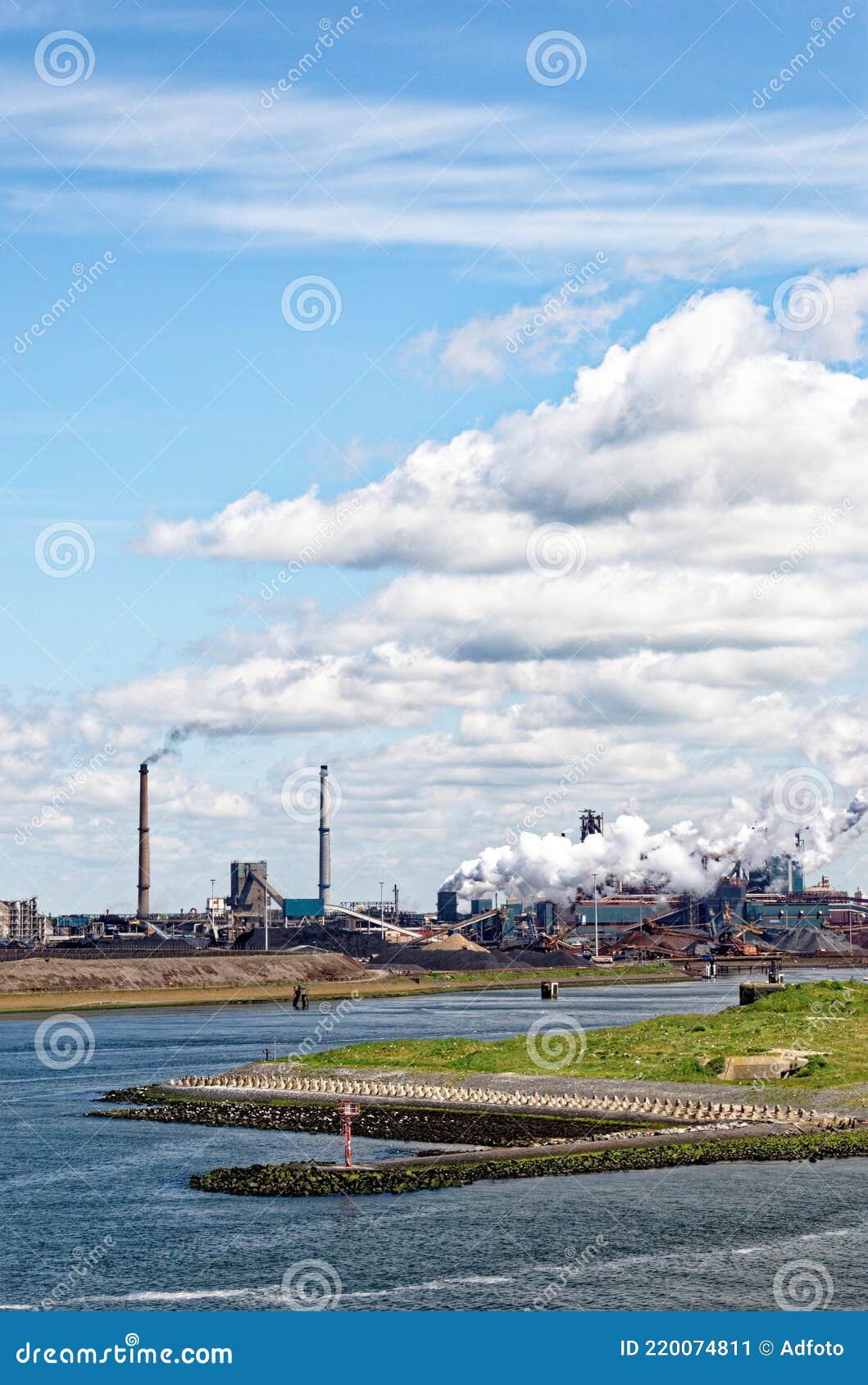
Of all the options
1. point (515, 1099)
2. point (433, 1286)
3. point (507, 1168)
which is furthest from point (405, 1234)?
point (515, 1099)

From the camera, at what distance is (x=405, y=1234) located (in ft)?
160

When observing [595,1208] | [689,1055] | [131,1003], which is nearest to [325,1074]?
[689,1055]

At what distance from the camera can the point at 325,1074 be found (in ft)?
293

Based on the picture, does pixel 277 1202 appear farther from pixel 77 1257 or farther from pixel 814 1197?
pixel 814 1197

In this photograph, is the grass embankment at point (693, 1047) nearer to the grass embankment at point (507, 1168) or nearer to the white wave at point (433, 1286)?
the grass embankment at point (507, 1168)

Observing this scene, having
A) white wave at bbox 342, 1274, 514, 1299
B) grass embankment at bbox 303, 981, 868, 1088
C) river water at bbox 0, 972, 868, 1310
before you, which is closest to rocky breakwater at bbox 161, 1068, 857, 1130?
grass embankment at bbox 303, 981, 868, 1088

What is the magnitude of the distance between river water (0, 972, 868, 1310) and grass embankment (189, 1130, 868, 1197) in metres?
1.00

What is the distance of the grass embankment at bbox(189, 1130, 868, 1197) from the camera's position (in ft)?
186

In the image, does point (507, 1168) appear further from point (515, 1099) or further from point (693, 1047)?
point (693, 1047)

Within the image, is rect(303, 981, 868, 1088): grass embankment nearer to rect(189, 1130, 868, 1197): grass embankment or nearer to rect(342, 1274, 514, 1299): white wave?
rect(189, 1130, 868, 1197): grass embankment

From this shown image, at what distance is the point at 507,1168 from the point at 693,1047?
29730 mm

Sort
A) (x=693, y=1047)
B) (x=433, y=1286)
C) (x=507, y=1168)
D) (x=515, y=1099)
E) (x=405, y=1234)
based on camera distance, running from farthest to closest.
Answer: (x=693, y=1047), (x=515, y=1099), (x=507, y=1168), (x=405, y=1234), (x=433, y=1286)

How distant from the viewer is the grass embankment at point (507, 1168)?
5662 centimetres

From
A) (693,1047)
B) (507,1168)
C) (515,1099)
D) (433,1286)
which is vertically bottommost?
(433,1286)
